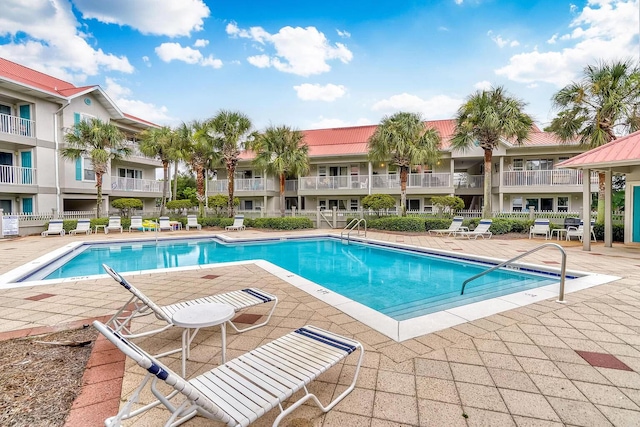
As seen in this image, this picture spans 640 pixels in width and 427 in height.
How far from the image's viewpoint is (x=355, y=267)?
946 centimetres

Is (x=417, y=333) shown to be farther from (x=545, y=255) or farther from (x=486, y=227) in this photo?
(x=486, y=227)

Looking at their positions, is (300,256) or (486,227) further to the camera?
(486,227)

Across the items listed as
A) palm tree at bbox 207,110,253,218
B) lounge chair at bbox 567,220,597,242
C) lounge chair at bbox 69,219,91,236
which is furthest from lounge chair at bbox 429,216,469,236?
lounge chair at bbox 69,219,91,236

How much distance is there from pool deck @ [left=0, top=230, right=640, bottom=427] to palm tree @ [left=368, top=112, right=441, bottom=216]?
12486 millimetres

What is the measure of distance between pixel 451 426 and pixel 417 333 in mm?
1592

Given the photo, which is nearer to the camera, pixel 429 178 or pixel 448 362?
pixel 448 362

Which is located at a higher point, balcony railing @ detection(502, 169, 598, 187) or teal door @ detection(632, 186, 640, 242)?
balcony railing @ detection(502, 169, 598, 187)

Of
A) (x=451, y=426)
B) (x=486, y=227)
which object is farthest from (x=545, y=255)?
(x=451, y=426)

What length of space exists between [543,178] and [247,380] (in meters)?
22.1

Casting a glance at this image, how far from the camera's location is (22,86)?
16.1m

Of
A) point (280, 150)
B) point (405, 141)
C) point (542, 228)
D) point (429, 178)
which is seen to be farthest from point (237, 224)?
point (542, 228)

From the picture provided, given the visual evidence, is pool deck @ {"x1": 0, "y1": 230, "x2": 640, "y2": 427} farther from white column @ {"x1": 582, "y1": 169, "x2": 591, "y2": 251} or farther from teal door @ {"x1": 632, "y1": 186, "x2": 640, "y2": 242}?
teal door @ {"x1": 632, "y1": 186, "x2": 640, "y2": 242}

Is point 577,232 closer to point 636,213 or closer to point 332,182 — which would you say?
point 636,213

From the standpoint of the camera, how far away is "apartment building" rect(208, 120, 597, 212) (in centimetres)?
1959
